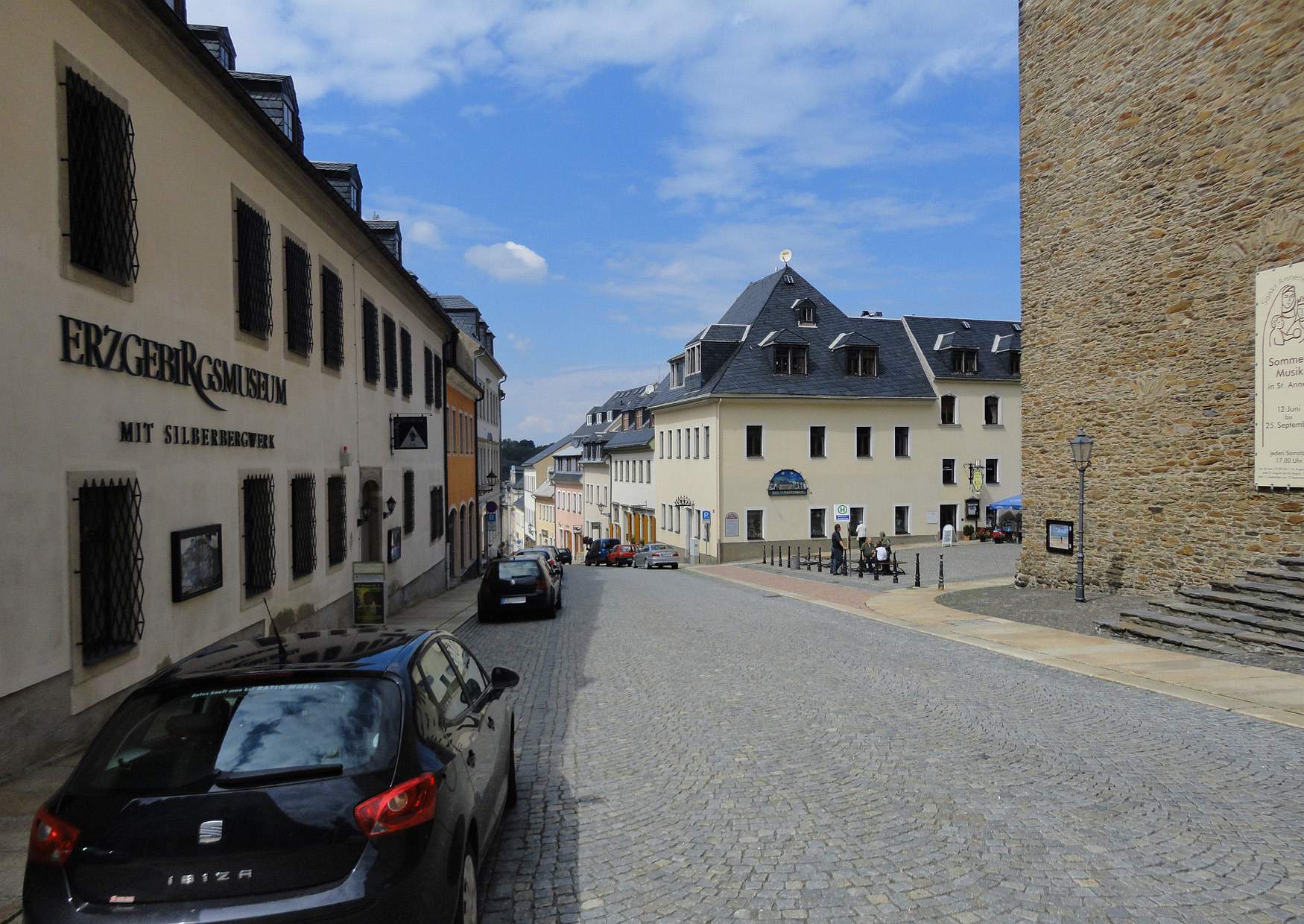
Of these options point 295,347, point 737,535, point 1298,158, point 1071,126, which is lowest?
point 737,535

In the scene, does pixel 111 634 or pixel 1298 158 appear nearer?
pixel 111 634

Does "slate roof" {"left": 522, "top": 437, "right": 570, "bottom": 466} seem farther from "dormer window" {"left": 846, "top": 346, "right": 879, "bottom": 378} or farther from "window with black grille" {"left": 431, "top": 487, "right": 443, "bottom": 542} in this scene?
"window with black grille" {"left": 431, "top": 487, "right": 443, "bottom": 542}

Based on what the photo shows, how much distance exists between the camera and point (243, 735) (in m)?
3.98

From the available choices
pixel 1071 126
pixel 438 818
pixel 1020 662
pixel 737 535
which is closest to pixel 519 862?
pixel 438 818

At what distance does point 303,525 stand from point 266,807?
36.7ft

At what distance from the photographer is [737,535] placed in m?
43.9

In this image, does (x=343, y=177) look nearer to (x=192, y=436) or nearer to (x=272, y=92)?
(x=272, y=92)

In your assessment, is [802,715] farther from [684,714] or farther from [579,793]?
[579,793]

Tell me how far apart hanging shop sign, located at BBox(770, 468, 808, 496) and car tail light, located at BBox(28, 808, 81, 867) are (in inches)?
1628

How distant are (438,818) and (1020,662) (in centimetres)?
1072

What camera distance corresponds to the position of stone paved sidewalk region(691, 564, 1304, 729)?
392 inches

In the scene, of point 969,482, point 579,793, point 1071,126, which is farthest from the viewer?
point 969,482

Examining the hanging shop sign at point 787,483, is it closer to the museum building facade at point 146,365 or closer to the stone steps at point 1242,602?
the stone steps at point 1242,602

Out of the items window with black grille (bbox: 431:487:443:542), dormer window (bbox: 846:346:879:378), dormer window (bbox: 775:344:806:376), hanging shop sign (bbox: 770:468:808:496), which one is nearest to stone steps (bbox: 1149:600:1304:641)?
window with black grille (bbox: 431:487:443:542)
